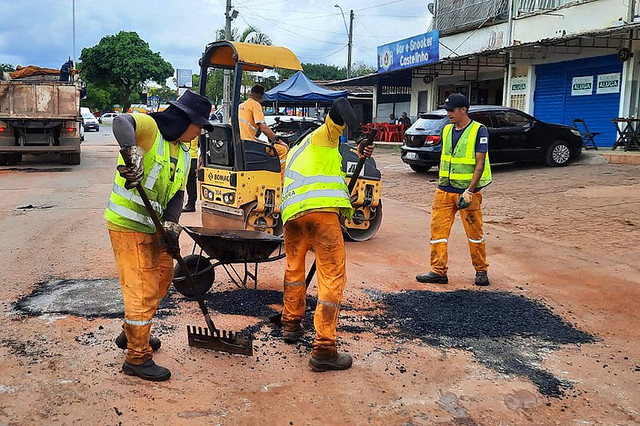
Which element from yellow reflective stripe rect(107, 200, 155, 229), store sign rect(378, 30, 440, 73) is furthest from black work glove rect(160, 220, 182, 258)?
store sign rect(378, 30, 440, 73)

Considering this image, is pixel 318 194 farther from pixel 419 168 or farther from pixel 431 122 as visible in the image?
pixel 419 168

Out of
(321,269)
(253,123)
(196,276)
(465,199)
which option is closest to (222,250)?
(196,276)

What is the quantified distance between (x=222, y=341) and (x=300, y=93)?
1510cm

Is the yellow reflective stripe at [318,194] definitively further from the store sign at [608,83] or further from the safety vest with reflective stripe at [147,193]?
the store sign at [608,83]

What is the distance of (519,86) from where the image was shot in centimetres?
1978

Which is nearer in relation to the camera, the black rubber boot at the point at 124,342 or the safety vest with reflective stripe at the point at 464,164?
the black rubber boot at the point at 124,342

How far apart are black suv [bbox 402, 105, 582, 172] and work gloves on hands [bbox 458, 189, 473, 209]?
813cm

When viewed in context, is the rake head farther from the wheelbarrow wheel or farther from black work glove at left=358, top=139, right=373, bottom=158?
black work glove at left=358, top=139, right=373, bottom=158

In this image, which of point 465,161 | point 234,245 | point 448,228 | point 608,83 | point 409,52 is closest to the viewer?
point 234,245

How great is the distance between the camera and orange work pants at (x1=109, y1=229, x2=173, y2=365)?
356 centimetres

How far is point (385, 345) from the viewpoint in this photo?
4.29 metres

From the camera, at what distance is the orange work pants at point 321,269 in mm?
3909

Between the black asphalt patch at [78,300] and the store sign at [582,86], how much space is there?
606 inches

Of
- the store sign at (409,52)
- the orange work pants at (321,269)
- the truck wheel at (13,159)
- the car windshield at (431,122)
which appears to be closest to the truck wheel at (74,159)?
the truck wheel at (13,159)
